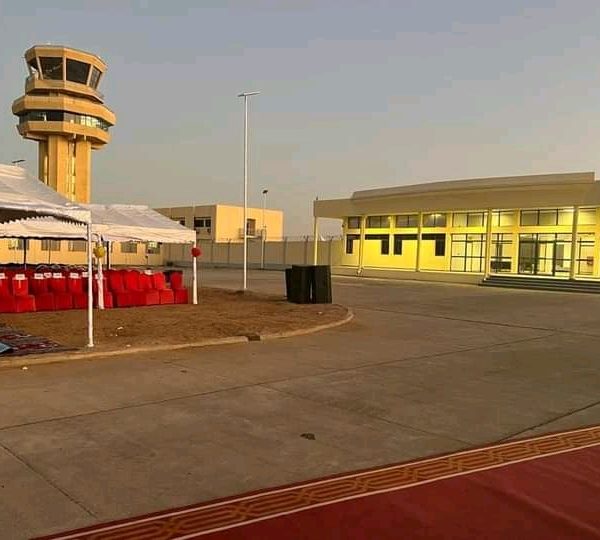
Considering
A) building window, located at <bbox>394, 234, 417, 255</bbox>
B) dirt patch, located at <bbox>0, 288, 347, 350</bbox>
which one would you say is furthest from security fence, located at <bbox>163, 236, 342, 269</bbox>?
dirt patch, located at <bbox>0, 288, 347, 350</bbox>

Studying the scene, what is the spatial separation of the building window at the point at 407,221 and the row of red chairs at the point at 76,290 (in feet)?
82.0

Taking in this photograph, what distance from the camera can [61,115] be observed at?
60.9 meters

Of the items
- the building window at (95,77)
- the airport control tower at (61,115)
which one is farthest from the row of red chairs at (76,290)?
the building window at (95,77)

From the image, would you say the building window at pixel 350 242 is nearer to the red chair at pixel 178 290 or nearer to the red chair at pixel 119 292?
the red chair at pixel 178 290

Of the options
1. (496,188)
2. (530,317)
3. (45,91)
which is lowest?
(530,317)

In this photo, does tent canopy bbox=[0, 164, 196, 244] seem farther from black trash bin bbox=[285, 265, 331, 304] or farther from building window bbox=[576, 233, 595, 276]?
building window bbox=[576, 233, 595, 276]

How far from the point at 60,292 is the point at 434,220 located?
95.3 feet

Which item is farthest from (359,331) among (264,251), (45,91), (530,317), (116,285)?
A: (45,91)

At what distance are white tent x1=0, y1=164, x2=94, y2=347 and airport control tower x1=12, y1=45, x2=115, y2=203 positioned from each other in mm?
53039

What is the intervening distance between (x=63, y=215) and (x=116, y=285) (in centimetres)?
817

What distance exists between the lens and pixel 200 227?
2997 inches

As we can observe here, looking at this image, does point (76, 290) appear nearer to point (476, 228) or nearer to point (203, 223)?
point (476, 228)

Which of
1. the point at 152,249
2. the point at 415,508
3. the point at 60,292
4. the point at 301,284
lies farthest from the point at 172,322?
the point at 152,249

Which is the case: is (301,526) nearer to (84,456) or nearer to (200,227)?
(84,456)
